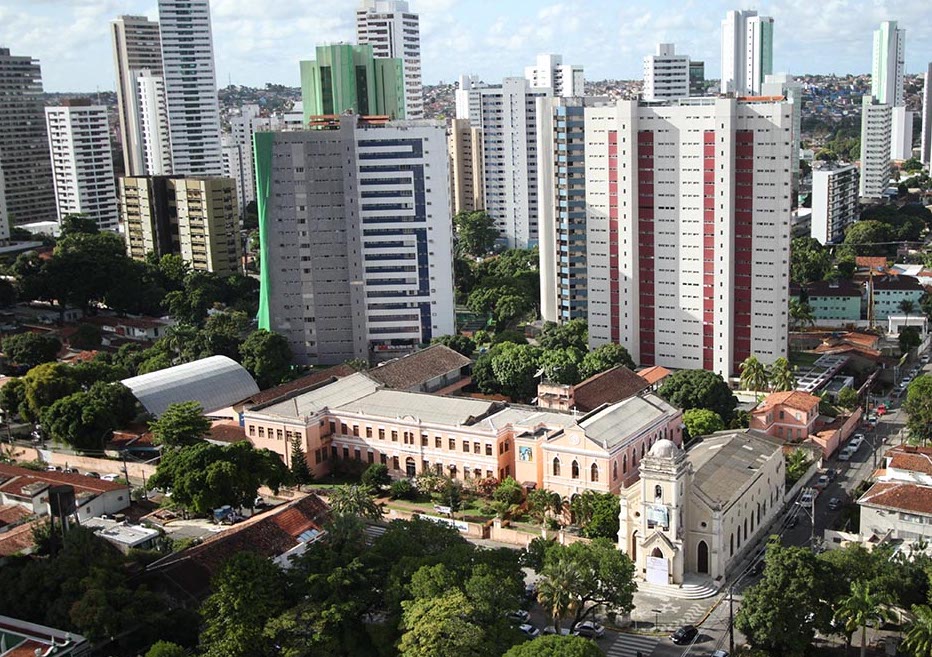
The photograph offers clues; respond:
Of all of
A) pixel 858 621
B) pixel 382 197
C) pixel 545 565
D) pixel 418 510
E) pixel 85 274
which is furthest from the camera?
pixel 85 274

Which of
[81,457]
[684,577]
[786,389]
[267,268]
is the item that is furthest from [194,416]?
[786,389]

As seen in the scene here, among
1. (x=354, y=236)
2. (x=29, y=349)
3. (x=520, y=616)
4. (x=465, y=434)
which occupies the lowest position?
(x=520, y=616)

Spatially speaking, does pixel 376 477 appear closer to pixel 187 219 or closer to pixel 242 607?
pixel 242 607

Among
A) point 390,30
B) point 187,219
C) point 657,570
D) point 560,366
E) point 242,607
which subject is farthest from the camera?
point 390,30

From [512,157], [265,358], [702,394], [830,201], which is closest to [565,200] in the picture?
[702,394]

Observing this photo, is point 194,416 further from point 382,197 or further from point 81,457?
point 382,197

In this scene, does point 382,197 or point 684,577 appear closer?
point 684,577

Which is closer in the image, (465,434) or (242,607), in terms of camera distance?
(242,607)

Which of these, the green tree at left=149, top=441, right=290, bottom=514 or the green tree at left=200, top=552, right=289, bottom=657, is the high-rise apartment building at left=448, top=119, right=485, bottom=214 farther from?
the green tree at left=200, top=552, right=289, bottom=657
